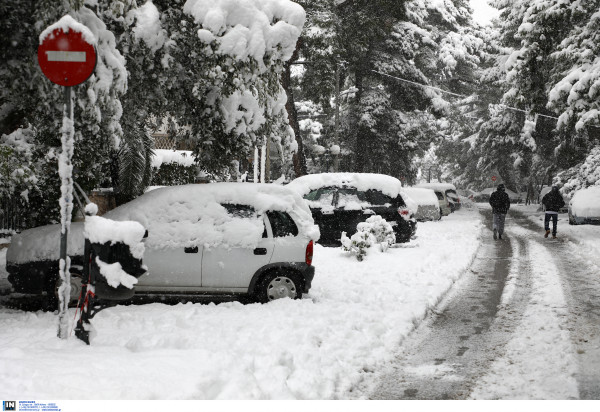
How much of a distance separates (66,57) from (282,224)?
4.18m

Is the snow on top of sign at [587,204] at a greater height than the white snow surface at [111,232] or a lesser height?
greater

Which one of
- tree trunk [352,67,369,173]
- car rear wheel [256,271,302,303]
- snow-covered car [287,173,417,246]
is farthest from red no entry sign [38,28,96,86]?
tree trunk [352,67,369,173]

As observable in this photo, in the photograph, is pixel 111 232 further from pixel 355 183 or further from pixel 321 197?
pixel 355 183

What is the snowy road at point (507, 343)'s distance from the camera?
5547 millimetres

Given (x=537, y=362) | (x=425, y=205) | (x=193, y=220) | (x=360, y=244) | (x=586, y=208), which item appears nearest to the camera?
(x=537, y=362)

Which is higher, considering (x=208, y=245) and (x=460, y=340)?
(x=208, y=245)

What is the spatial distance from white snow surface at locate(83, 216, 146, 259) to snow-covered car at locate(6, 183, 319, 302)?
2.64m

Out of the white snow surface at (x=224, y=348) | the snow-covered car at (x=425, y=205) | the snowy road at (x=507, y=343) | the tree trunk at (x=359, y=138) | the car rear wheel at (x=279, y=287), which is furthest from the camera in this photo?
the tree trunk at (x=359, y=138)

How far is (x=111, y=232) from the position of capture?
19.4ft

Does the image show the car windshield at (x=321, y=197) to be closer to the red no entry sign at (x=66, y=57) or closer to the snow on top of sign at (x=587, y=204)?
the red no entry sign at (x=66, y=57)

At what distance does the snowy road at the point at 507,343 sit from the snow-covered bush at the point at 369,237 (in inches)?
90.6

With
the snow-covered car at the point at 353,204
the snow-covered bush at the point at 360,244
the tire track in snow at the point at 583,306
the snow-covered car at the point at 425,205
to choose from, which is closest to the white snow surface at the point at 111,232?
the tire track in snow at the point at 583,306

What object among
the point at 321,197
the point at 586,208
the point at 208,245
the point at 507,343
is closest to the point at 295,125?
the point at 321,197

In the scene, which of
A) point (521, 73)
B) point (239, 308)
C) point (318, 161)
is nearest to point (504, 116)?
point (318, 161)
